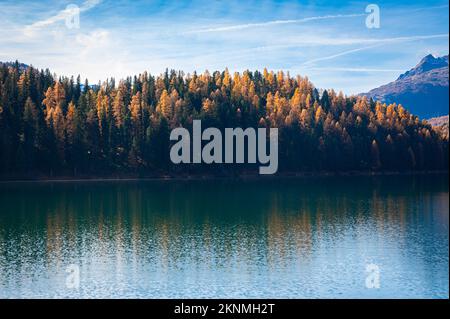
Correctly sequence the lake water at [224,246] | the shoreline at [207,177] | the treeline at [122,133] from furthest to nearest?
the treeline at [122,133], the shoreline at [207,177], the lake water at [224,246]

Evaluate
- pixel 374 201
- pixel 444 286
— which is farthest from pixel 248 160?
pixel 444 286

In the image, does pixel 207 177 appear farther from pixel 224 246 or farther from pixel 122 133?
pixel 224 246

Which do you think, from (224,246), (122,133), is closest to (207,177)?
(122,133)

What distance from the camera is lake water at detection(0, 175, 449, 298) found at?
4719 cm

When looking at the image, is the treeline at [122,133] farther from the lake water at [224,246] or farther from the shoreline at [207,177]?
the lake water at [224,246]

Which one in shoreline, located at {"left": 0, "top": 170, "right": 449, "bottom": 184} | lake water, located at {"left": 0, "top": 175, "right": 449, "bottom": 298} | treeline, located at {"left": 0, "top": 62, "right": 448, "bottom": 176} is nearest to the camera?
lake water, located at {"left": 0, "top": 175, "right": 449, "bottom": 298}

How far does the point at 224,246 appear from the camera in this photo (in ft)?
205

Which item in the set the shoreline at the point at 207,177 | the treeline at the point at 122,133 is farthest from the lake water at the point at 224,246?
the treeline at the point at 122,133

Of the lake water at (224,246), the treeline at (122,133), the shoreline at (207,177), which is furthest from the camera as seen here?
the treeline at (122,133)

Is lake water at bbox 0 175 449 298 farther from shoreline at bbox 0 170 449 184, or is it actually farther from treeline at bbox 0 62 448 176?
treeline at bbox 0 62 448 176

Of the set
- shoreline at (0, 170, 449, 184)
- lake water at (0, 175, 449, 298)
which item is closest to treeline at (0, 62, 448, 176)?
shoreline at (0, 170, 449, 184)

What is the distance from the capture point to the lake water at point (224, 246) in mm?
47188

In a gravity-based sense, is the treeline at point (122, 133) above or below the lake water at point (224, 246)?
above
